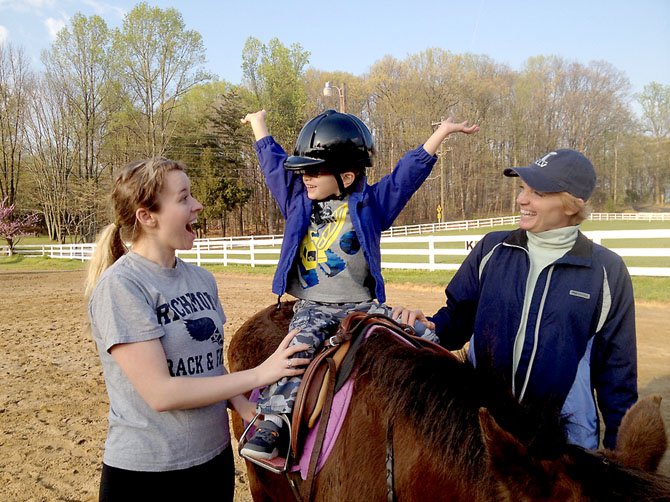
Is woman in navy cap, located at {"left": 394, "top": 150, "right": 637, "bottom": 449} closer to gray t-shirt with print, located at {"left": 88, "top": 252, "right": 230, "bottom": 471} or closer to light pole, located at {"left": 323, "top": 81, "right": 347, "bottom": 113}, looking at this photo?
gray t-shirt with print, located at {"left": 88, "top": 252, "right": 230, "bottom": 471}

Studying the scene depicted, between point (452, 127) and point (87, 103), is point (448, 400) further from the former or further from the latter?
point (87, 103)

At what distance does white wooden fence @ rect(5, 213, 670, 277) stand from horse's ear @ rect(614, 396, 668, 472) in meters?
2.49

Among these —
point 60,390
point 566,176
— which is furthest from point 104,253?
point 60,390

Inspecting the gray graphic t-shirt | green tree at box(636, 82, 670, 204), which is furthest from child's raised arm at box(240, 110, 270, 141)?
green tree at box(636, 82, 670, 204)

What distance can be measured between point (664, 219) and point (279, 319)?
49192 mm

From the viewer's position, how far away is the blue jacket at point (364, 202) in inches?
106

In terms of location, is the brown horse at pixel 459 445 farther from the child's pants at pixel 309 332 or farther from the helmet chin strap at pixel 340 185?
the helmet chin strap at pixel 340 185

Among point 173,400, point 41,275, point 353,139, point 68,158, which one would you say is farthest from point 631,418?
point 68,158

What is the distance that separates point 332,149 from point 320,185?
0.73ft

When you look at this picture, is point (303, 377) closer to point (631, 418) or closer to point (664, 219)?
point (631, 418)

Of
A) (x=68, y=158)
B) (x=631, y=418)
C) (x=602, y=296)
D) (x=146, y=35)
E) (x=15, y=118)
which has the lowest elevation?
(x=631, y=418)

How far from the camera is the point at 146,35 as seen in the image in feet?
113

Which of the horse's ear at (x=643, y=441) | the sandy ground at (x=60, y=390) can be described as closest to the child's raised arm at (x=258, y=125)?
the sandy ground at (x=60, y=390)

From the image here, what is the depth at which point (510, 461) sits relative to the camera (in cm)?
127
